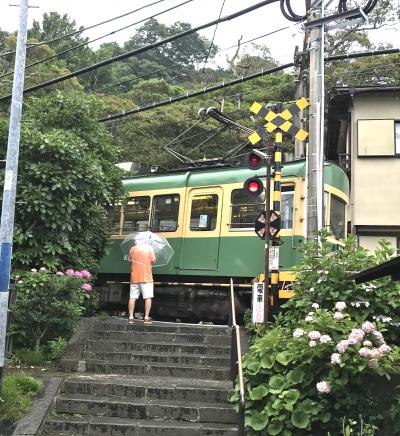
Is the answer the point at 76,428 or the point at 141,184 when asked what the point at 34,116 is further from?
the point at 76,428

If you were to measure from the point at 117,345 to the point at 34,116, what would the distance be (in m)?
5.20

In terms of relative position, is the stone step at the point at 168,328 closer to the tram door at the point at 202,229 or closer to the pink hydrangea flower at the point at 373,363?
the tram door at the point at 202,229

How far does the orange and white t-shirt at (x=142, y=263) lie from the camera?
9969 millimetres

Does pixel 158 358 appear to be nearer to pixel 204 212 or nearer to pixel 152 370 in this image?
pixel 152 370

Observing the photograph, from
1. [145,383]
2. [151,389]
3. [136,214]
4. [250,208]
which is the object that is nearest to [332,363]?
[151,389]

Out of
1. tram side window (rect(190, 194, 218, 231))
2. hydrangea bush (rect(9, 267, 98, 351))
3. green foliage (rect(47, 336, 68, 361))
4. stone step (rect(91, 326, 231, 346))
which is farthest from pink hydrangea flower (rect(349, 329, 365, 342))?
tram side window (rect(190, 194, 218, 231))

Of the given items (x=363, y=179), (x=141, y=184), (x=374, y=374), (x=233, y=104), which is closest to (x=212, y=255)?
(x=141, y=184)

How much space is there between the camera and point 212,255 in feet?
35.7

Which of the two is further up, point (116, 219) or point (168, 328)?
point (116, 219)

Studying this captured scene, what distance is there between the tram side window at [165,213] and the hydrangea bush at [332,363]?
5.36 metres

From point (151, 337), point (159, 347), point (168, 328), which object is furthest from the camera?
point (168, 328)

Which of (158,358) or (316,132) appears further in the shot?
(316,132)

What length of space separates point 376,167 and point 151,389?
1252cm

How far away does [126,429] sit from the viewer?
A: 6246 millimetres
